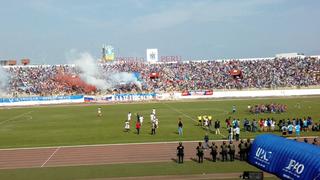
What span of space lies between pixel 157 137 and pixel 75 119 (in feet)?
55.3

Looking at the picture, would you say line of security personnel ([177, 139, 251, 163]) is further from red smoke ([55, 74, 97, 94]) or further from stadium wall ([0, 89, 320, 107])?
red smoke ([55, 74, 97, 94])

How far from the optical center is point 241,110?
169 ft

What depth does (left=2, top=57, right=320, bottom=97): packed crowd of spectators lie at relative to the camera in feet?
265

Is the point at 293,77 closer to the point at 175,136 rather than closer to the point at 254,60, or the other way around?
the point at 254,60

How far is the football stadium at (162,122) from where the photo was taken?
21.9m

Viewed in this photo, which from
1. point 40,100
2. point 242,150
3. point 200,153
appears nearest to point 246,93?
point 40,100

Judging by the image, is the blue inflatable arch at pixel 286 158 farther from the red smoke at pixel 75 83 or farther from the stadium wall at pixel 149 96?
the red smoke at pixel 75 83

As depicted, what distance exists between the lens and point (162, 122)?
139 feet

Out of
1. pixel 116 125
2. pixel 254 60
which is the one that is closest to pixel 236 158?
pixel 116 125

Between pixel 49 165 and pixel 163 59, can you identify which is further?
pixel 163 59

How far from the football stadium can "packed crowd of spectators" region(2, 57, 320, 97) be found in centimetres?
20

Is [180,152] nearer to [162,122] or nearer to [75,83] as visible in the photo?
[162,122]

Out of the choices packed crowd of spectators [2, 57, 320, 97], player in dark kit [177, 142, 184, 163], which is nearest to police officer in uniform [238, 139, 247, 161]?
player in dark kit [177, 142, 184, 163]

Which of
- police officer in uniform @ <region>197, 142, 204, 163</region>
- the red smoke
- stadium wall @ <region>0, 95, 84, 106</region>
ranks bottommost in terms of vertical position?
police officer in uniform @ <region>197, 142, 204, 163</region>
